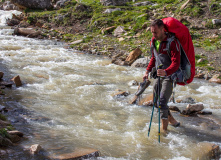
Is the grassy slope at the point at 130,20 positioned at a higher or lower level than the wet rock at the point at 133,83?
higher

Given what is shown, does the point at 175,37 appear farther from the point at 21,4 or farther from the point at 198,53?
the point at 21,4

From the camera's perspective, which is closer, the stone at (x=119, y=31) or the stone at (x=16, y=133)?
the stone at (x=16, y=133)

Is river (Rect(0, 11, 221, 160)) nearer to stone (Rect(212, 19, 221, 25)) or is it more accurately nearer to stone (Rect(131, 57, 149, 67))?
stone (Rect(131, 57, 149, 67))

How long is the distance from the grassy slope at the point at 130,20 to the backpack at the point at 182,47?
27.6 feet

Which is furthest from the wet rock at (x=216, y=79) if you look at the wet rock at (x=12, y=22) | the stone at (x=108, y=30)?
the wet rock at (x=12, y=22)

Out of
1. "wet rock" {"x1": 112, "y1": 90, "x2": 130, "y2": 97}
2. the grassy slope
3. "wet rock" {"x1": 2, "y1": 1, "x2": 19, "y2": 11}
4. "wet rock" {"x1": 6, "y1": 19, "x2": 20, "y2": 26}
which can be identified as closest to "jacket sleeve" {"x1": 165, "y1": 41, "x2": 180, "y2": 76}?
"wet rock" {"x1": 112, "y1": 90, "x2": 130, "y2": 97}

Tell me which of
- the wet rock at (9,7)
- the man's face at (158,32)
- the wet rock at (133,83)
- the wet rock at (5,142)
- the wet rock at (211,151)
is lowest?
the wet rock at (133,83)

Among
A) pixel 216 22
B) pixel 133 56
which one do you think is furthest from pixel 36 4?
pixel 216 22

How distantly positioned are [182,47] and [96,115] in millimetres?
3167

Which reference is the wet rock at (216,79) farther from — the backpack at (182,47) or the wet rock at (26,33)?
the wet rock at (26,33)

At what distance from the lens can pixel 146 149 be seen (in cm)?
537

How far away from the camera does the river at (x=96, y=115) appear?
5.32 meters

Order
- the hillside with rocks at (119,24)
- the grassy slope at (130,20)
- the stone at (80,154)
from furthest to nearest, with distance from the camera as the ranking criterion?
the grassy slope at (130,20) → the hillside with rocks at (119,24) → the stone at (80,154)

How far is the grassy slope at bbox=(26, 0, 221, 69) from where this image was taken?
1722 cm
